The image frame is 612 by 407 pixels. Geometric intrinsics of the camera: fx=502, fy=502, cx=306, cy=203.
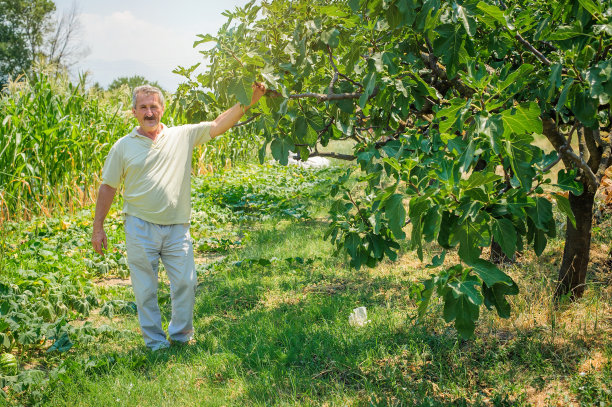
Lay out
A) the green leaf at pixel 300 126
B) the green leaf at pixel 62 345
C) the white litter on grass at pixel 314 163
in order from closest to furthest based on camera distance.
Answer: the green leaf at pixel 300 126, the green leaf at pixel 62 345, the white litter on grass at pixel 314 163

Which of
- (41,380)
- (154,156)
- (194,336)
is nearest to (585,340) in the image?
(194,336)

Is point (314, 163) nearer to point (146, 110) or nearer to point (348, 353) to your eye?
point (146, 110)

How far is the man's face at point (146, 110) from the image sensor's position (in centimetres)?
386

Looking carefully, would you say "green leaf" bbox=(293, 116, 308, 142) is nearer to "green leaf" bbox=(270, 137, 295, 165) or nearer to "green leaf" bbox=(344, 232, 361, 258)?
"green leaf" bbox=(270, 137, 295, 165)

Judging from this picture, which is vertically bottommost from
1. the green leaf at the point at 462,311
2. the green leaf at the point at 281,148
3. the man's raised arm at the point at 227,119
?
the green leaf at the point at 462,311

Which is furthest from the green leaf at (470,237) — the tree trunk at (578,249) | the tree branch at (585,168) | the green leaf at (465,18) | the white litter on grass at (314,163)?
the white litter on grass at (314,163)

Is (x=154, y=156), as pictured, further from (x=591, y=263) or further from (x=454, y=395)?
(x=591, y=263)

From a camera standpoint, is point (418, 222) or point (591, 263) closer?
point (418, 222)

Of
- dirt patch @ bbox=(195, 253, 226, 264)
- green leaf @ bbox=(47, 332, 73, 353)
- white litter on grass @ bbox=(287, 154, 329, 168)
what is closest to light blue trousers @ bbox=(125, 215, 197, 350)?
green leaf @ bbox=(47, 332, 73, 353)

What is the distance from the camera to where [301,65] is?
290 centimetres

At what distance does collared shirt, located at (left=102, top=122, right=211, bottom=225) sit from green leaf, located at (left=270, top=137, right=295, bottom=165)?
1.24m

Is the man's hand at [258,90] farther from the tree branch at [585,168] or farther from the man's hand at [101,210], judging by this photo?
the tree branch at [585,168]

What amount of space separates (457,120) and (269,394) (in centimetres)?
201

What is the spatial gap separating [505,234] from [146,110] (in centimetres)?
288
